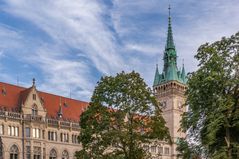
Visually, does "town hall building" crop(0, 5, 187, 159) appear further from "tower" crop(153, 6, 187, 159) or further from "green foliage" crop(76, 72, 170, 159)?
"tower" crop(153, 6, 187, 159)

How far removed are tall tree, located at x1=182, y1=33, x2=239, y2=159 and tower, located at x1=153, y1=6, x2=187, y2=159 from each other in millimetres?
71307

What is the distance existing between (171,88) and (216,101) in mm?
75655

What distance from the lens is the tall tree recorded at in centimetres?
2881

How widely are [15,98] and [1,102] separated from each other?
341 cm

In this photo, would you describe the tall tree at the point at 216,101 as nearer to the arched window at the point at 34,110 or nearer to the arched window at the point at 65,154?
the arched window at the point at 34,110

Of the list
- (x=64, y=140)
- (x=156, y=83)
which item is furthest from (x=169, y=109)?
(x=64, y=140)

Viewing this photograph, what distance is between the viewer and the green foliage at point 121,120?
1307 inches

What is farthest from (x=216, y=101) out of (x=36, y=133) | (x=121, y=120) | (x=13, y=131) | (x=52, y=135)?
(x=52, y=135)

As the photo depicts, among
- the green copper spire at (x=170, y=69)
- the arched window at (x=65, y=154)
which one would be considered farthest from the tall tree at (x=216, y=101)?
the green copper spire at (x=170, y=69)

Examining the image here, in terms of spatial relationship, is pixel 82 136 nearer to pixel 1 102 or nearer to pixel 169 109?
pixel 1 102

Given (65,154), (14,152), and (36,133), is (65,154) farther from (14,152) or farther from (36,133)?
(14,152)

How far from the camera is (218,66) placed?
30.2 meters

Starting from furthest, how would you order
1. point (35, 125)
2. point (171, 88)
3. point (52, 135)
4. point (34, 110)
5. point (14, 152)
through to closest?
point (171, 88) < point (52, 135) < point (34, 110) < point (35, 125) < point (14, 152)

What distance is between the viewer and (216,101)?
1168 inches
